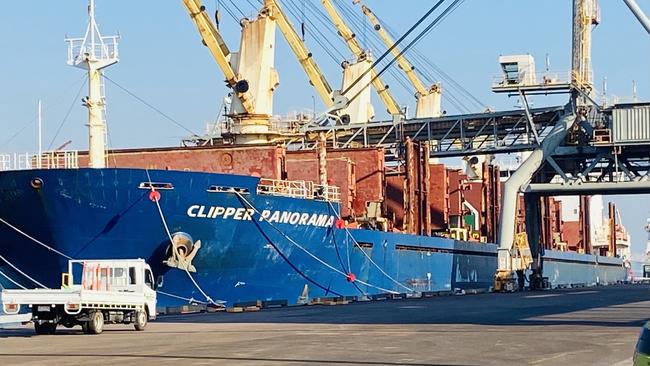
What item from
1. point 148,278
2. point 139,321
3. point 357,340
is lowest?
point 357,340

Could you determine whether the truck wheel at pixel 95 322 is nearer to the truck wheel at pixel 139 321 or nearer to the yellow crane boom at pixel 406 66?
the truck wheel at pixel 139 321

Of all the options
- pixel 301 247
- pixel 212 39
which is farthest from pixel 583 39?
pixel 301 247

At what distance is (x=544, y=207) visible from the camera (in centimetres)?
7750

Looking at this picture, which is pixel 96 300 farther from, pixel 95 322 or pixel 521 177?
pixel 521 177

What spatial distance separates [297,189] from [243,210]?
420 centimetres

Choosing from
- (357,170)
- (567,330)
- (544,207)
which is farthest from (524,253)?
(567,330)

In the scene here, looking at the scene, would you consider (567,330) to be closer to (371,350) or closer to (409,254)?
(371,350)

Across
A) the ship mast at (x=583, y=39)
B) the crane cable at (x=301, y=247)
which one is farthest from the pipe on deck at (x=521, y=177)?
the crane cable at (x=301, y=247)

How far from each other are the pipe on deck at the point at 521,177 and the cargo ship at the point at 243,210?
14.3 feet

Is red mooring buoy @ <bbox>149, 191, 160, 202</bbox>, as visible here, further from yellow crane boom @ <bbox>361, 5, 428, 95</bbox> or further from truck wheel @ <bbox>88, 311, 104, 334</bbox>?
yellow crane boom @ <bbox>361, 5, 428, 95</bbox>

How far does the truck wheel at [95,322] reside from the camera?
79.5 ft

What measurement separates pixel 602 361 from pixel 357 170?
1300 inches

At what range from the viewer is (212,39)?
46.4m

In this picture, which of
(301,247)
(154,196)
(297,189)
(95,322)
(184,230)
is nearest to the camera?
(95,322)
